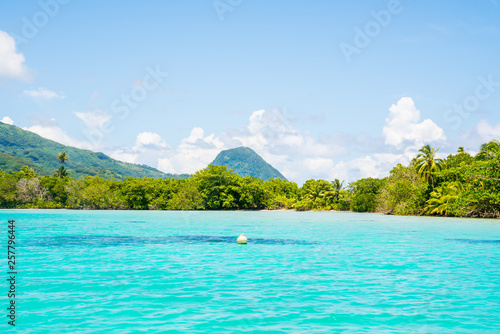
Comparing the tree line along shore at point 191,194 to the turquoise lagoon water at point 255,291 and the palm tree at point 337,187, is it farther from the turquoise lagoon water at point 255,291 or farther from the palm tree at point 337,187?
the turquoise lagoon water at point 255,291

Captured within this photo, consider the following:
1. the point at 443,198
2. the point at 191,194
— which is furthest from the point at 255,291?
the point at 191,194

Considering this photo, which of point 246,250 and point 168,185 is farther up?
point 168,185

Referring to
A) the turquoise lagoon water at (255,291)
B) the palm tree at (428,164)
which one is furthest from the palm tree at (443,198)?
the turquoise lagoon water at (255,291)

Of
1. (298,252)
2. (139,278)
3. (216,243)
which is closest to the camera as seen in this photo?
(139,278)

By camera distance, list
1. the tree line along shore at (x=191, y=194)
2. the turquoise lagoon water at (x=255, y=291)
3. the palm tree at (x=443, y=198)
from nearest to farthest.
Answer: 1. the turquoise lagoon water at (x=255, y=291)
2. the palm tree at (x=443, y=198)
3. the tree line along shore at (x=191, y=194)

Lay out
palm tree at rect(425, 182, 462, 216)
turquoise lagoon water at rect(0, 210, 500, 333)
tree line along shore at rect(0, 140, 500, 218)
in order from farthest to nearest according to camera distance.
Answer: tree line along shore at rect(0, 140, 500, 218)
palm tree at rect(425, 182, 462, 216)
turquoise lagoon water at rect(0, 210, 500, 333)

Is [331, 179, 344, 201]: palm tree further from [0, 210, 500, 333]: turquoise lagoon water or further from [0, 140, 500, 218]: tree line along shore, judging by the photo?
[0, 210, 500, 333]: turquoise lagoon water

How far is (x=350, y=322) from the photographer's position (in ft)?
34.2

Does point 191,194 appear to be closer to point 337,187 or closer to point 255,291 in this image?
point 337,187

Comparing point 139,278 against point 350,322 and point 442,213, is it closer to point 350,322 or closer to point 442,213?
point 350,322

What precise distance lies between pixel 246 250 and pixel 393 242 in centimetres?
1214

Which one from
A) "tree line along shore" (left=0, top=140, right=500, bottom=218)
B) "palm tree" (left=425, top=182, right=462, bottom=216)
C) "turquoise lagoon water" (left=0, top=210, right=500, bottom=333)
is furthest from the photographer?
"tree line along shore" (left=0, top=140, right=500, bottom=218)

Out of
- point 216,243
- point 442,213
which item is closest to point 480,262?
point 216,243

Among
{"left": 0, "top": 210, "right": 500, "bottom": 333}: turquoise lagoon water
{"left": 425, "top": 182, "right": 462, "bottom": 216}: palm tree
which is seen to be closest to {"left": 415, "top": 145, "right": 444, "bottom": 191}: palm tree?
{"left": 425, "top": 182, "right": 462, "bottom": 216}: palm tree
